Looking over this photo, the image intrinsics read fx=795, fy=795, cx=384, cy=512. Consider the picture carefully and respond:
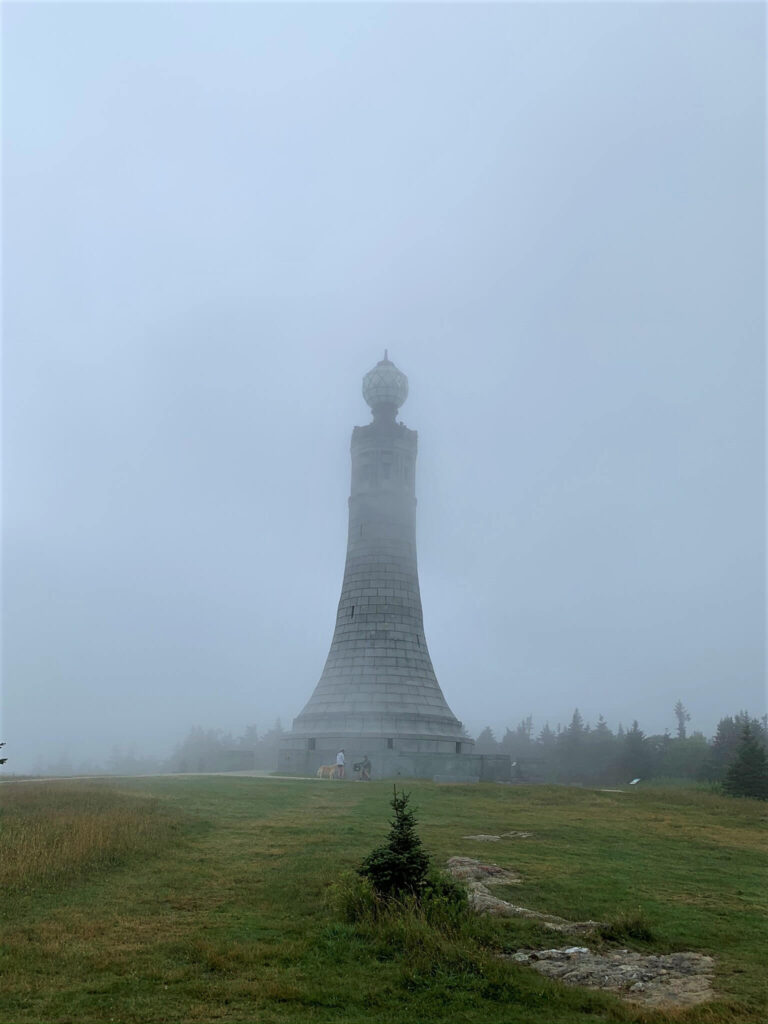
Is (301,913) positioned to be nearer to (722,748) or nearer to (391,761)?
(391,761)

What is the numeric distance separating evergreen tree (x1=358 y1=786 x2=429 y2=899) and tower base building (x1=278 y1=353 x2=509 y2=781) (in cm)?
2784

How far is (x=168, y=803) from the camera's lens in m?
22.1

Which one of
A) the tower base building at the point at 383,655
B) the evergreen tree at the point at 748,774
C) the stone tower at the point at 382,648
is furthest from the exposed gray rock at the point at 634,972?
the stone tower at the point at 382,648

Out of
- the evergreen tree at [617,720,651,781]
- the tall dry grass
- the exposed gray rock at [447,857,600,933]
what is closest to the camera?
the exposed gray rock at [447,857,600,933]

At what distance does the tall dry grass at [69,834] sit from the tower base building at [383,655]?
790 inches

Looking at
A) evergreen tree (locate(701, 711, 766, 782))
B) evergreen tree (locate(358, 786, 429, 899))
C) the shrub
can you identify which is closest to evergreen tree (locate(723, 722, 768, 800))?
evergreen tree (locate(701, 711, 766, 782))

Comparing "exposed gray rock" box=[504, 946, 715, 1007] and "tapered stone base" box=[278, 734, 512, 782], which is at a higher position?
"exposed gray rock" box=[504, 946, 715, 1007]

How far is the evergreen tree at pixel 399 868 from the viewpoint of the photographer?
1086 centimetres

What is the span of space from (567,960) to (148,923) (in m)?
5.35

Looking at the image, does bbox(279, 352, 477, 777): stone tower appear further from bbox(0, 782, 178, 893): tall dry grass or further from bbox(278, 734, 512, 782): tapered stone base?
bbox(0, 782, 178, 893): tall dry grass

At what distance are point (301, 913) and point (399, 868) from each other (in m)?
1.49

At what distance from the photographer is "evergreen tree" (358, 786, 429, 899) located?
10.9m

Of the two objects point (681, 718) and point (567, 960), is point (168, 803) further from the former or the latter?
point (681, 718)

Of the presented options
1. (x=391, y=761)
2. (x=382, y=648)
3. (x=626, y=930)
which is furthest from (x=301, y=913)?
(x=382, y=648)
